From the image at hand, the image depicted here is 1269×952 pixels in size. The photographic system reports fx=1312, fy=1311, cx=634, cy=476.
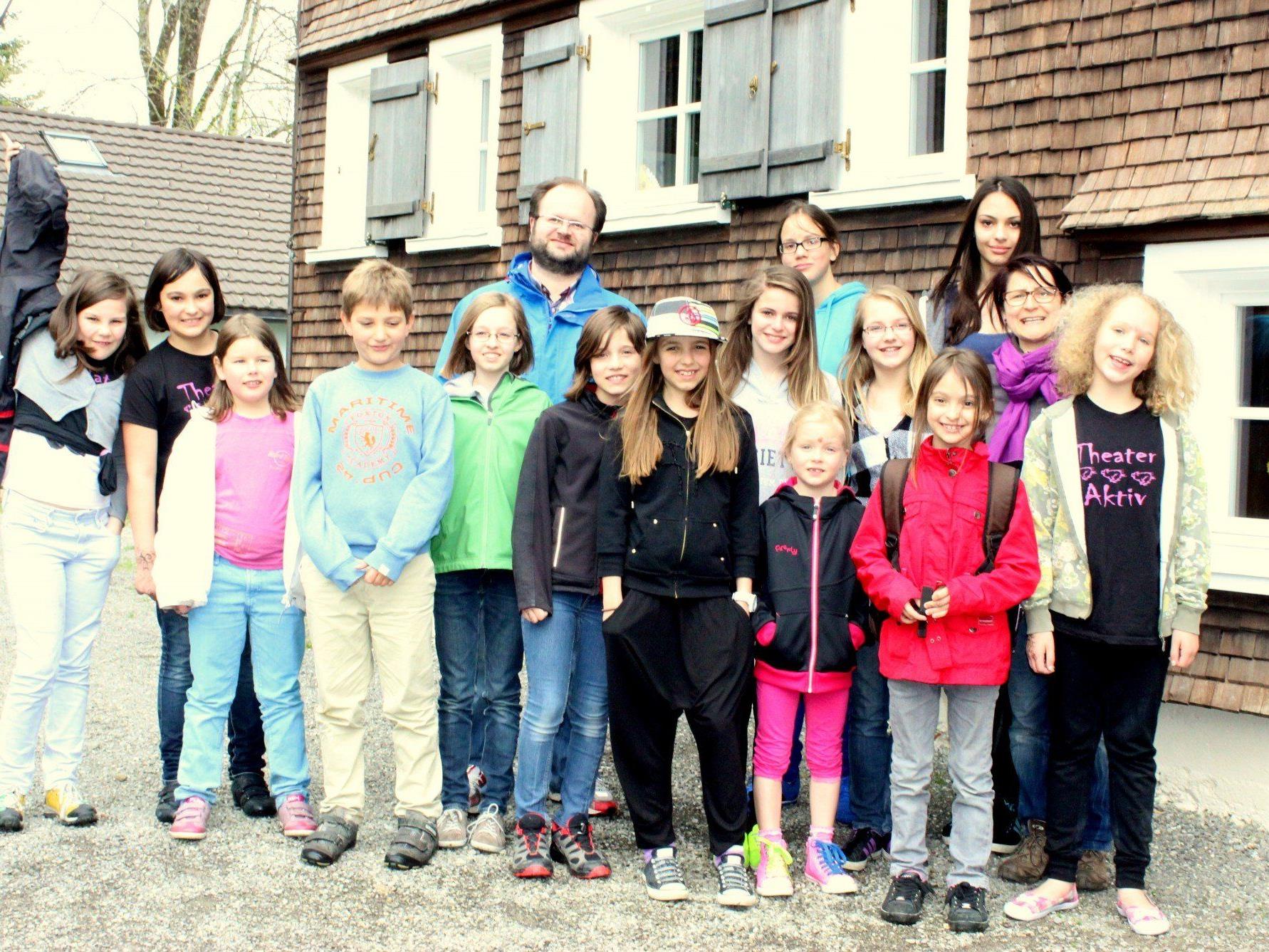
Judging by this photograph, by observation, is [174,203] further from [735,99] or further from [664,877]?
[664,877]

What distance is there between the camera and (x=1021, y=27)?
19.2 feet

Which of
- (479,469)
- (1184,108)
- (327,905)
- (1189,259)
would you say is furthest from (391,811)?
(1184,108)

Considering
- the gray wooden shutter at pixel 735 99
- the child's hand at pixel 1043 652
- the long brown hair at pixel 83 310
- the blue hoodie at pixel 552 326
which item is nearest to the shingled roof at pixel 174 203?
the gray wooden shutter at pixel 735 99

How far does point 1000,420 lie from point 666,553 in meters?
1.17

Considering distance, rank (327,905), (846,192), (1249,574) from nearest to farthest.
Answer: (327,905) → (1249,574) → (846,192)

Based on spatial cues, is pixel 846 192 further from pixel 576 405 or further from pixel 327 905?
pixel 327 905

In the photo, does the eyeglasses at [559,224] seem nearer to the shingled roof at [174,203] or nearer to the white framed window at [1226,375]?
the white framed window at [1226,375]

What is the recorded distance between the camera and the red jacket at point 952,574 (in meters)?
3.67

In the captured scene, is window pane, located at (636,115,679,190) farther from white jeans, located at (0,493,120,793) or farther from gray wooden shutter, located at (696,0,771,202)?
white jeans, located at (0,493,120,793)

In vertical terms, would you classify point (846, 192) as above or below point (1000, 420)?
above

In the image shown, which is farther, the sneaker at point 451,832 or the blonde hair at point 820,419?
→ the sneaker at point 451,832

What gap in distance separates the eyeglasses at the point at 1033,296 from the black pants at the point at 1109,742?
107 cm

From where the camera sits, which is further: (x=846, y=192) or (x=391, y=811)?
(x=846, y=192)

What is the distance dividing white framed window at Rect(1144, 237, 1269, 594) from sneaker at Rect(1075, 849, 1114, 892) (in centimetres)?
163
